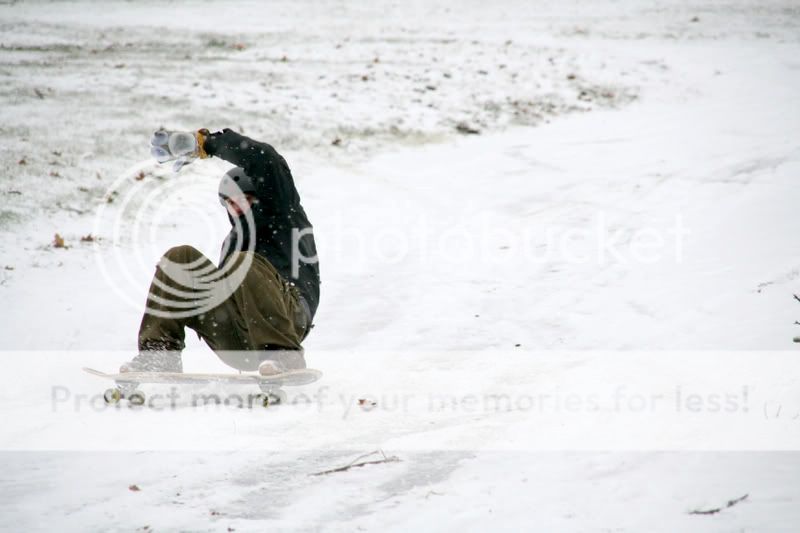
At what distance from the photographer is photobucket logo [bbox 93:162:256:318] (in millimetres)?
5094

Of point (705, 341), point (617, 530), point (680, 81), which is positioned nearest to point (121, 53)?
point (680, 81)

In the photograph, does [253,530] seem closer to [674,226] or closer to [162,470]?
[162,470]

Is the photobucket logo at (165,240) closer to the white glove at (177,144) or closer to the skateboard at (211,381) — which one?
the skateboard at (211,381)

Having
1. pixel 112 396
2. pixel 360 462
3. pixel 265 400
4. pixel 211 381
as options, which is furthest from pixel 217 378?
pixel 360 462

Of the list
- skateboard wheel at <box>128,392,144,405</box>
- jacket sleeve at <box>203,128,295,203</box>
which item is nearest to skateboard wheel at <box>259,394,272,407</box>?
skateboard wheel at <box>128,392,144,405</box>

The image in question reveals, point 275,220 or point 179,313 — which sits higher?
point 275,220

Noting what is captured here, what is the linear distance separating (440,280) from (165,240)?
11.5ft

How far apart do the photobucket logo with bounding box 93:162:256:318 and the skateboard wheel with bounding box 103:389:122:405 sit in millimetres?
599

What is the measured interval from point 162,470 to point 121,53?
15.8 m

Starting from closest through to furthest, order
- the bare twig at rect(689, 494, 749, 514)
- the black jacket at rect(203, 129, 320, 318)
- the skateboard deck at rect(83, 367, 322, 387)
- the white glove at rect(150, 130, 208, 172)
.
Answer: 1. the bare twig at rect(689, 494, 749, 514)
2. the skateboard deck at rect(83, 367, 322, 387)
3. the black jacket at rect(203, 129, 320, 318)
4. the white glove at rect(150, 130, 208, 172)

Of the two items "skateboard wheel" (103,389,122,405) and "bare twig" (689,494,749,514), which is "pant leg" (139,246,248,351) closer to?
"skateboard wheel" (103,389,122,405)

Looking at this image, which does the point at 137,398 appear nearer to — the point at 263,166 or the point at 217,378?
the point at 217,378

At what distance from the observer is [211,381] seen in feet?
16.9

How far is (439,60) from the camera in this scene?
17.9 m
